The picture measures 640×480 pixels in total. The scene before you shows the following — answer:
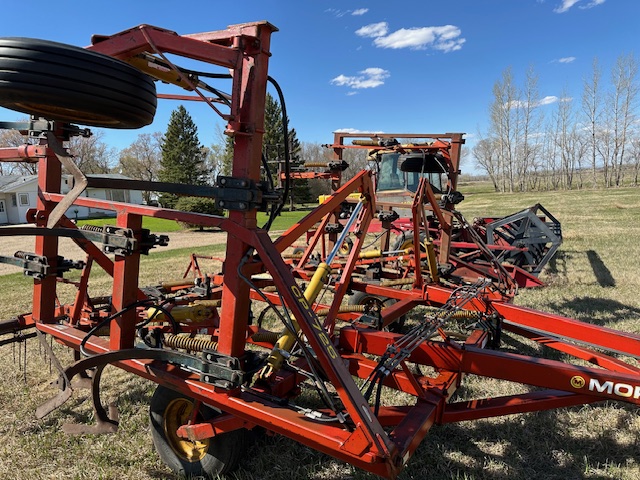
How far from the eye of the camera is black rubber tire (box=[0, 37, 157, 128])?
199 centimetres

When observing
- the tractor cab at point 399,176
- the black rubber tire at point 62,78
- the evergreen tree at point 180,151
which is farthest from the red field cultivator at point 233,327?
the evergreen tree at point 180,151

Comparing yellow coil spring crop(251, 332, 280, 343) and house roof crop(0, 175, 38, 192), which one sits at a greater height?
house roof crop(0, 175, 38, 192)

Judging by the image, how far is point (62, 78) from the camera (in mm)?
2012

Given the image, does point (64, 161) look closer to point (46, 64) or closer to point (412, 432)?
point (46, 64)

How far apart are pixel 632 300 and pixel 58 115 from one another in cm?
805

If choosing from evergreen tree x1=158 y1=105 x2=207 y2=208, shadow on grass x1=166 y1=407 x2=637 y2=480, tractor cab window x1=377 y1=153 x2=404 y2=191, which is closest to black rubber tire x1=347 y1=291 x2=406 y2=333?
shadow on grass x1=166 y1=407 x2=637 y2=480

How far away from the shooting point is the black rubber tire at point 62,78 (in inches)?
78.2

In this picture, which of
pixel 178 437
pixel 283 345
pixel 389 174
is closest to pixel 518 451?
pixel 283 345

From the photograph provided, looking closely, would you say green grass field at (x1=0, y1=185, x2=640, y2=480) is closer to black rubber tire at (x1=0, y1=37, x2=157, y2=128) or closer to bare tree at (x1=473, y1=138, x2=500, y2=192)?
black rubber tire at (x1=0, y1=37, x2=157, y2=128)

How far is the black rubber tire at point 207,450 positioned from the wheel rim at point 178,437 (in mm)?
13

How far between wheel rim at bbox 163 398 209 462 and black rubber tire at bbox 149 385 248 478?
0.01m

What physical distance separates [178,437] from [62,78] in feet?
8.00

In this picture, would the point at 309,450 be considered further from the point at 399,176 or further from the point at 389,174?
the point at 389,174

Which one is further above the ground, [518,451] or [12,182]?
[12,182]
